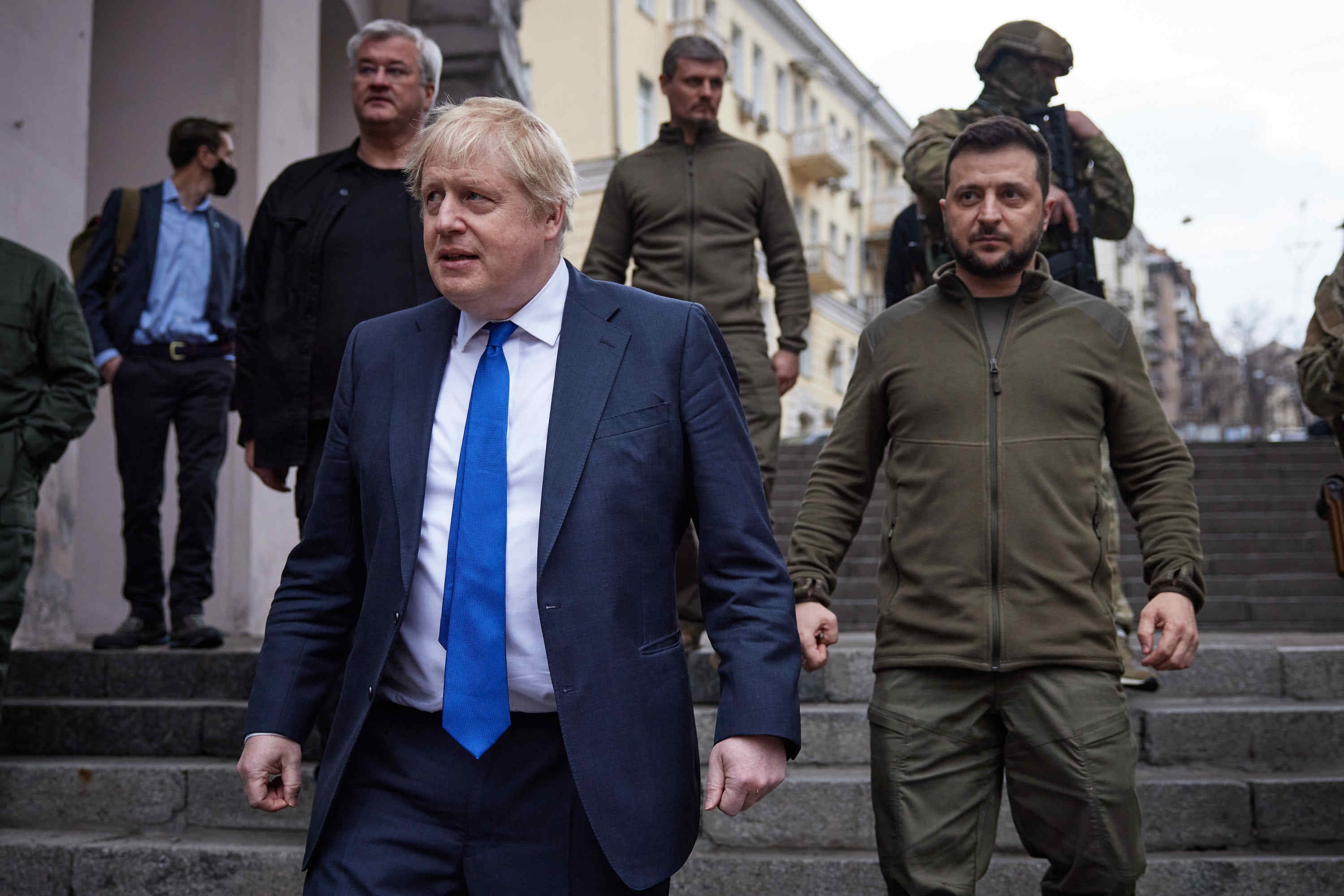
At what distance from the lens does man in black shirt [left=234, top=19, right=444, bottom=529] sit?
436 cm

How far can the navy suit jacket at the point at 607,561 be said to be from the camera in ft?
7.52

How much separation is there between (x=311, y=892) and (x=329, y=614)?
494 millimetres

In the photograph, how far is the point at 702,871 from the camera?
14.3ft

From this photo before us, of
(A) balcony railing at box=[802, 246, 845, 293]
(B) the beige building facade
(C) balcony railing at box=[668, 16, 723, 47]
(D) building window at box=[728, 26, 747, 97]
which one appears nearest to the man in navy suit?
(B) the beige building facade

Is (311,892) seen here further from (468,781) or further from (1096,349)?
(1096,349)

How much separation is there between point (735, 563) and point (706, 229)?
3463 mm

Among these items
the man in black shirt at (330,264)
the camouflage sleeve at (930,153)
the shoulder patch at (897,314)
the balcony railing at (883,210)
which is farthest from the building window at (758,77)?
the shoulder patch at (897,314)

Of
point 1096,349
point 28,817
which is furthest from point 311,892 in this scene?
point 28,817

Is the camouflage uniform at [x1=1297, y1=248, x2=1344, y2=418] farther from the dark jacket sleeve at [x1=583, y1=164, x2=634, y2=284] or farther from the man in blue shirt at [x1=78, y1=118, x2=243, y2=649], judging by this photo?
the man in blue shirt at [x1=78, y1=118, x2=243, y2=649]

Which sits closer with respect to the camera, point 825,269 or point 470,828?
point 470,828

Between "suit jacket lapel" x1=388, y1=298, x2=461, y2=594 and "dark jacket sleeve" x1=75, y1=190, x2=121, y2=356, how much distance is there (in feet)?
13.3

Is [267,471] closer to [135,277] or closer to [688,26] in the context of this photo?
[135,277]

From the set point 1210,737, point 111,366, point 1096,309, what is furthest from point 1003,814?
point 111,366

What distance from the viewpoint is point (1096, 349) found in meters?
3.25
